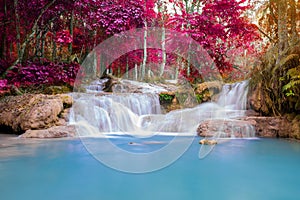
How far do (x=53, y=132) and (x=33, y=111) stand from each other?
0.78m

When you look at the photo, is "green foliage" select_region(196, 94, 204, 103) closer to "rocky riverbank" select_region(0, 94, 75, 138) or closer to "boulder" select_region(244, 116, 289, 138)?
"boulder" select_region(244, 116, 289, 138)

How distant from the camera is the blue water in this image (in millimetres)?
2283

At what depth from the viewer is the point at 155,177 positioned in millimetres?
2799

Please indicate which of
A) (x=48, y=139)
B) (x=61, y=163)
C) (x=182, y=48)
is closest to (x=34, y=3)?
(x=48, y=139)

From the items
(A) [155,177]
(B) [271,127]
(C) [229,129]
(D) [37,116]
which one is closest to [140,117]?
(C) [229,129]

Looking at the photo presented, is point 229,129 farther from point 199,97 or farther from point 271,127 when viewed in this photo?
point 199,97

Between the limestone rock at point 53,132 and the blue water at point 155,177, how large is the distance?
105 cm

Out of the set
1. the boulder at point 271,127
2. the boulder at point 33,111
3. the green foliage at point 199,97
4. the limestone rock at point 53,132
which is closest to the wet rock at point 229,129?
the boulder at point 271,127

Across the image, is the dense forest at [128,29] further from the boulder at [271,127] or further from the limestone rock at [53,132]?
the limestone rock at [53,132]

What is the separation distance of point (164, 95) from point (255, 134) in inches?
159

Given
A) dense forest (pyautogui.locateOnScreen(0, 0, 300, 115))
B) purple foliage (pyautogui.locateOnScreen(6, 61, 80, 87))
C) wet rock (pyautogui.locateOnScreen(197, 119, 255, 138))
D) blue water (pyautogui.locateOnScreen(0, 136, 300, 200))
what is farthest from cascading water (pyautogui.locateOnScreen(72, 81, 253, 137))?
blue water (pyautogui.locateOnScreen(0, 136, 300, 200))

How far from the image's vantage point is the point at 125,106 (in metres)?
8.05

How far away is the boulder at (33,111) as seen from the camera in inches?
225

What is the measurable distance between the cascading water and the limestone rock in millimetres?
271
